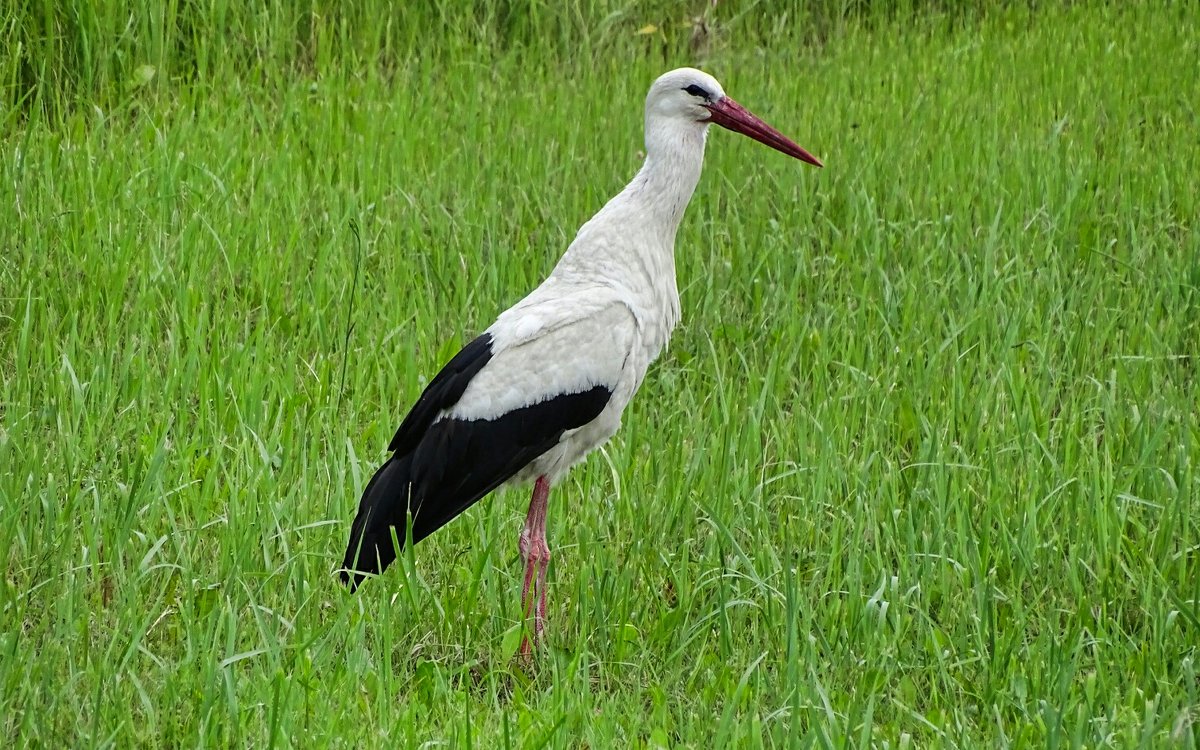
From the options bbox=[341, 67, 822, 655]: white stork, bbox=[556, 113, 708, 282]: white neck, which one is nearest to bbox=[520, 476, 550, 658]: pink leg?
bbox=[341, 67, 822, 655]: white stork

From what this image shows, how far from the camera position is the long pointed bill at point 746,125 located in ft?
13.9

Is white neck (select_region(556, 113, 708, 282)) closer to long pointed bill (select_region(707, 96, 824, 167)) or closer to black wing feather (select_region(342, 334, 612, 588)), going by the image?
long pointed bill (select_region(707, 96, 824, 167))

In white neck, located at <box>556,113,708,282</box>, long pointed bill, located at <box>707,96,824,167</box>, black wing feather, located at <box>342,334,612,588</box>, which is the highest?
long pointed bill, located at <box>707,96,824,167</box>

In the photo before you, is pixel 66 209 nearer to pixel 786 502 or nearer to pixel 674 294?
pixel 674 294

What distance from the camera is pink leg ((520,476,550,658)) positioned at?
365 centimetres

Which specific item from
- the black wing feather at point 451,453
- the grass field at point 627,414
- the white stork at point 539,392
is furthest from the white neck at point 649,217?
the grass field at point 627,414

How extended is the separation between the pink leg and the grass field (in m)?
0.06

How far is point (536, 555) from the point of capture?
3.84 metres

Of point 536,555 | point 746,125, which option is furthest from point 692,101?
point 536,555

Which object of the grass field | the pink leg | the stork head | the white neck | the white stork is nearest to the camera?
the grass field

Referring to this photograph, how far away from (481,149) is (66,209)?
6.08 ft

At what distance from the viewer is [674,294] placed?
162 inches

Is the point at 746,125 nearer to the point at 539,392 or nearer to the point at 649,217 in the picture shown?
the point at 649,217

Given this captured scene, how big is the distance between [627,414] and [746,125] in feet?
3.26
